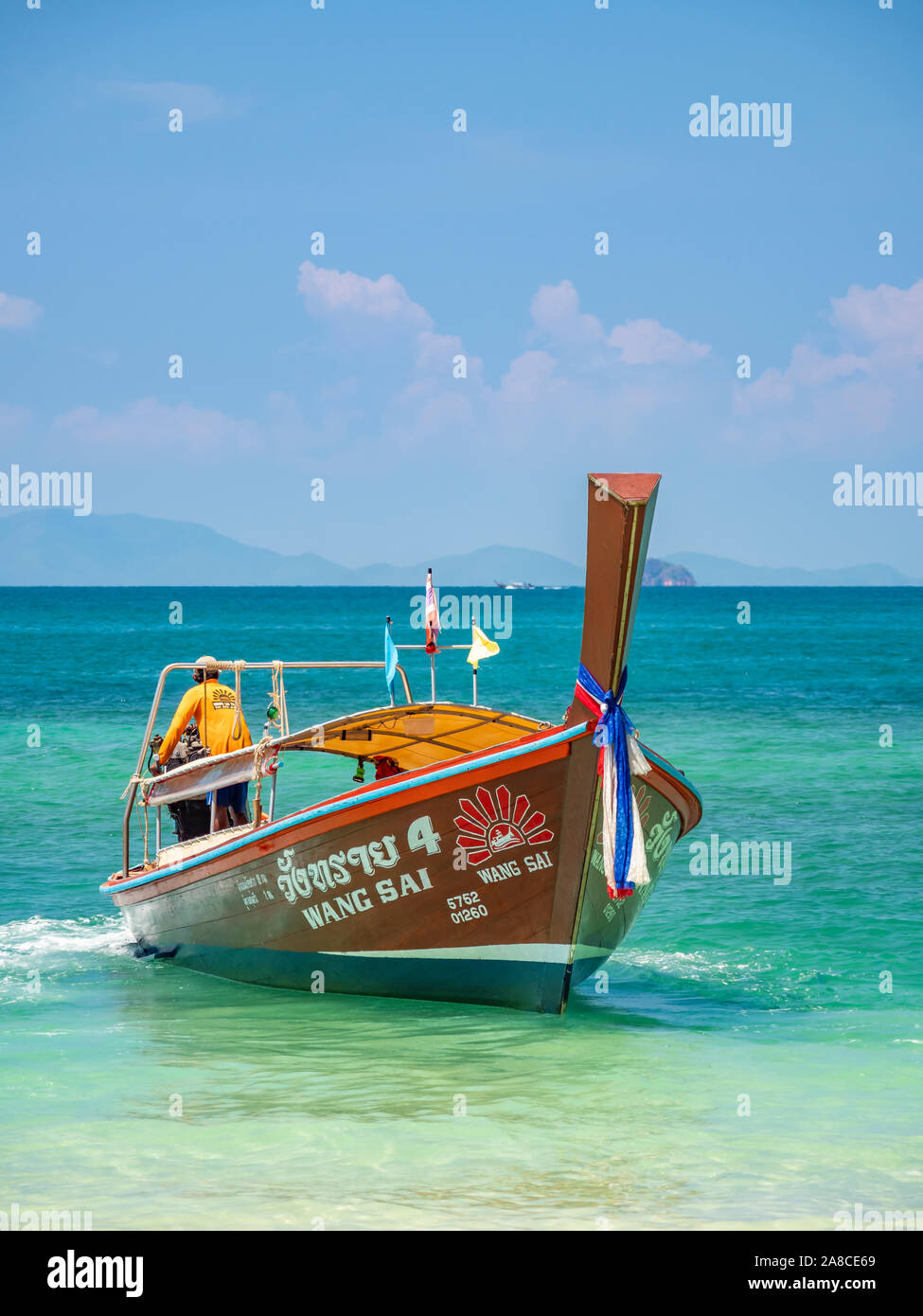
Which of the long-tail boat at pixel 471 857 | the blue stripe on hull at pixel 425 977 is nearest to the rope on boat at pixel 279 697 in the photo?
the long-tail boat at pixel 471 857

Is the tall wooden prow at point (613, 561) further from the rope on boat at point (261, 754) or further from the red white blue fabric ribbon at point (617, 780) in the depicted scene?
the rope on boat at point (261, 754)

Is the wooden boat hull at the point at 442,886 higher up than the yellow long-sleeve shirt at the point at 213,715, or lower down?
lower down

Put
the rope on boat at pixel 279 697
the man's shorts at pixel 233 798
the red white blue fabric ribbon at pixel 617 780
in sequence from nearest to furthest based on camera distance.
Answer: the red white blue fabric ribbon at pixel 617 780, the rope on boat at pixel 279 697, the man's shorts at pixel 233 798

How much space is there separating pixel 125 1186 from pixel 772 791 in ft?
50.0

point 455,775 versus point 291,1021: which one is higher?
point 455,775

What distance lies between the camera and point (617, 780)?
8086mm

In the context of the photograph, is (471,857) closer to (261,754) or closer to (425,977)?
(425,977)

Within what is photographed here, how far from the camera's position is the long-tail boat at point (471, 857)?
8.03 m

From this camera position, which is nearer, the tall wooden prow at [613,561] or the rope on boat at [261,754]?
Result: the tall wooden prow at [613,561]

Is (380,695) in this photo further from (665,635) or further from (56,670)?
(665,635)

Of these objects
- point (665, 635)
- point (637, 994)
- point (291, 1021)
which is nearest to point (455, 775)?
point (291, 1021)

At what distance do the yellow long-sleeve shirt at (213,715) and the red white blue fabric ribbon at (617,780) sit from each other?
3.58 metres

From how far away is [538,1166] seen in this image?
6.77 metres

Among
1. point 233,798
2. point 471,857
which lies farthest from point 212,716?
point 471,857
